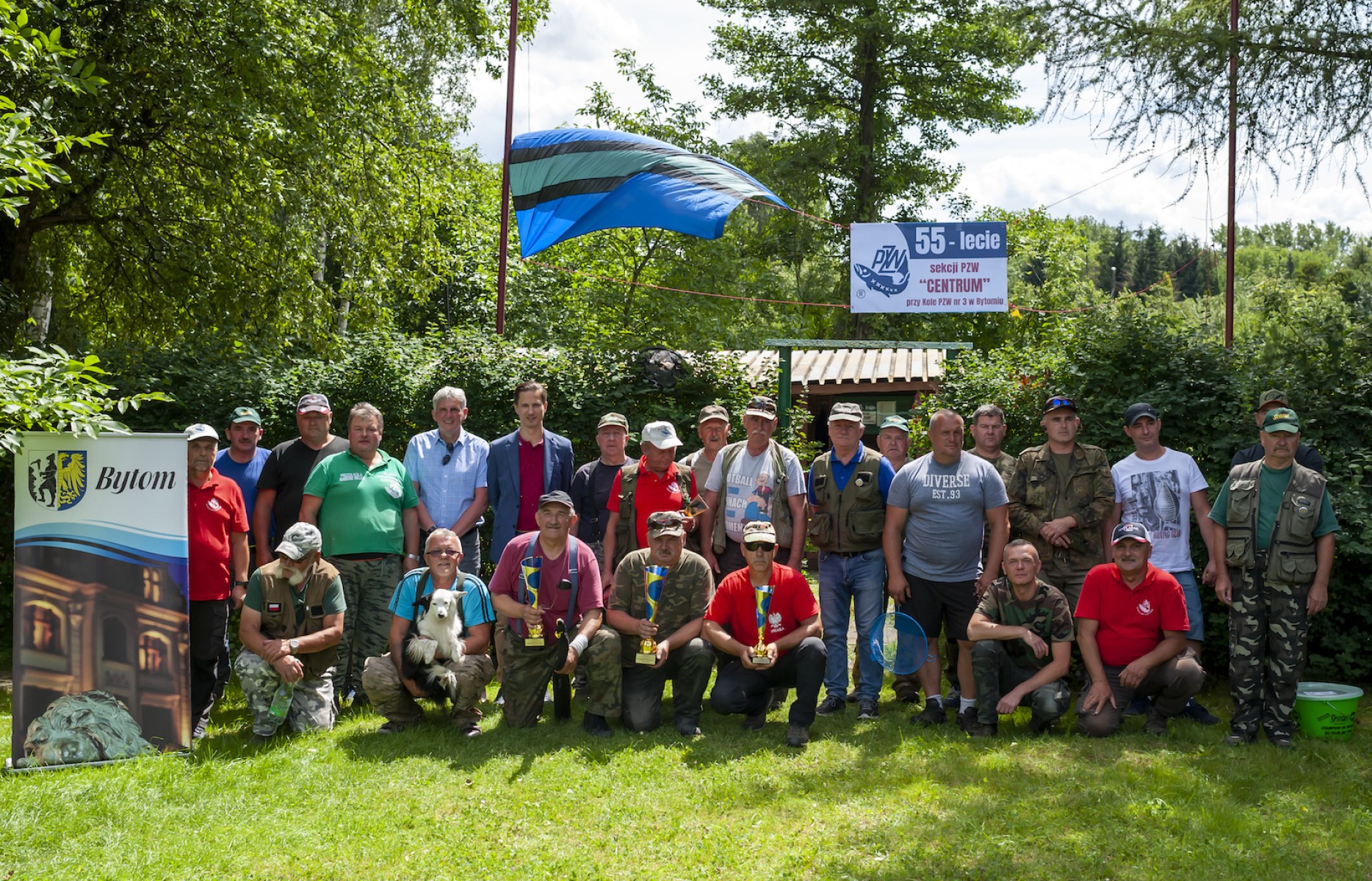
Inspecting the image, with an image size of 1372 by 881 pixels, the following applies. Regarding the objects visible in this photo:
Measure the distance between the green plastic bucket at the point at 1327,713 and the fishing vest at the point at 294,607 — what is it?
5342 millimetres

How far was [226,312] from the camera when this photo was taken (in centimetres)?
1118

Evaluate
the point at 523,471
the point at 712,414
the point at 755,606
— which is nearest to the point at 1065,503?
the point at 755,606

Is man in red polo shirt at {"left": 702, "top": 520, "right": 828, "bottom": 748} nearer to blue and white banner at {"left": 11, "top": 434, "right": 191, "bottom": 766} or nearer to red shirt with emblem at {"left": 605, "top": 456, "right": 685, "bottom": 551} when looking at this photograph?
red shirt with emblem at {"left": 605, "top": 456, "right": 685, "bottom": 551}

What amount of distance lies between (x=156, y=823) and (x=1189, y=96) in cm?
572

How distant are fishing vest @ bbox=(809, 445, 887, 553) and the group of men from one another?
14mm

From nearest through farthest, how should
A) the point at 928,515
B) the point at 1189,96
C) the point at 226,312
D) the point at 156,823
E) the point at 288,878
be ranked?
the point at 288,878 → the point at 156,823 → the point at 1189,96 → the point at 928,515 → the point at 226,312

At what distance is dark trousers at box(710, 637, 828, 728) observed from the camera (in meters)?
5.55

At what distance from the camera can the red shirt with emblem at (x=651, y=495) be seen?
6.20 m

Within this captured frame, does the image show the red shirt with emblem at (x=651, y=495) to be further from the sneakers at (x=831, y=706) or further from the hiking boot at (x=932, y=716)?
the hiking boot at (x=932, y=716)

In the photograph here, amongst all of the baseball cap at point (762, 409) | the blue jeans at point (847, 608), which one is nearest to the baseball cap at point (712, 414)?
the baseball cap at point (762, 409)

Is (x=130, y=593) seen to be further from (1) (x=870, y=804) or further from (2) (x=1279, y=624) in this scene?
(2) (x=1279, y=624)

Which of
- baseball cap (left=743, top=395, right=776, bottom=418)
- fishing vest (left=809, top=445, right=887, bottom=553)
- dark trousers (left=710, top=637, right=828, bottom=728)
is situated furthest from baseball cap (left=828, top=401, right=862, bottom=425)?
dark trousers (left=710, top=637, right=828, bottom=728)

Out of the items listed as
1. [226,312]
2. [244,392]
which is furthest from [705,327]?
[244,392]

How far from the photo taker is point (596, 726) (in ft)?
18.5
